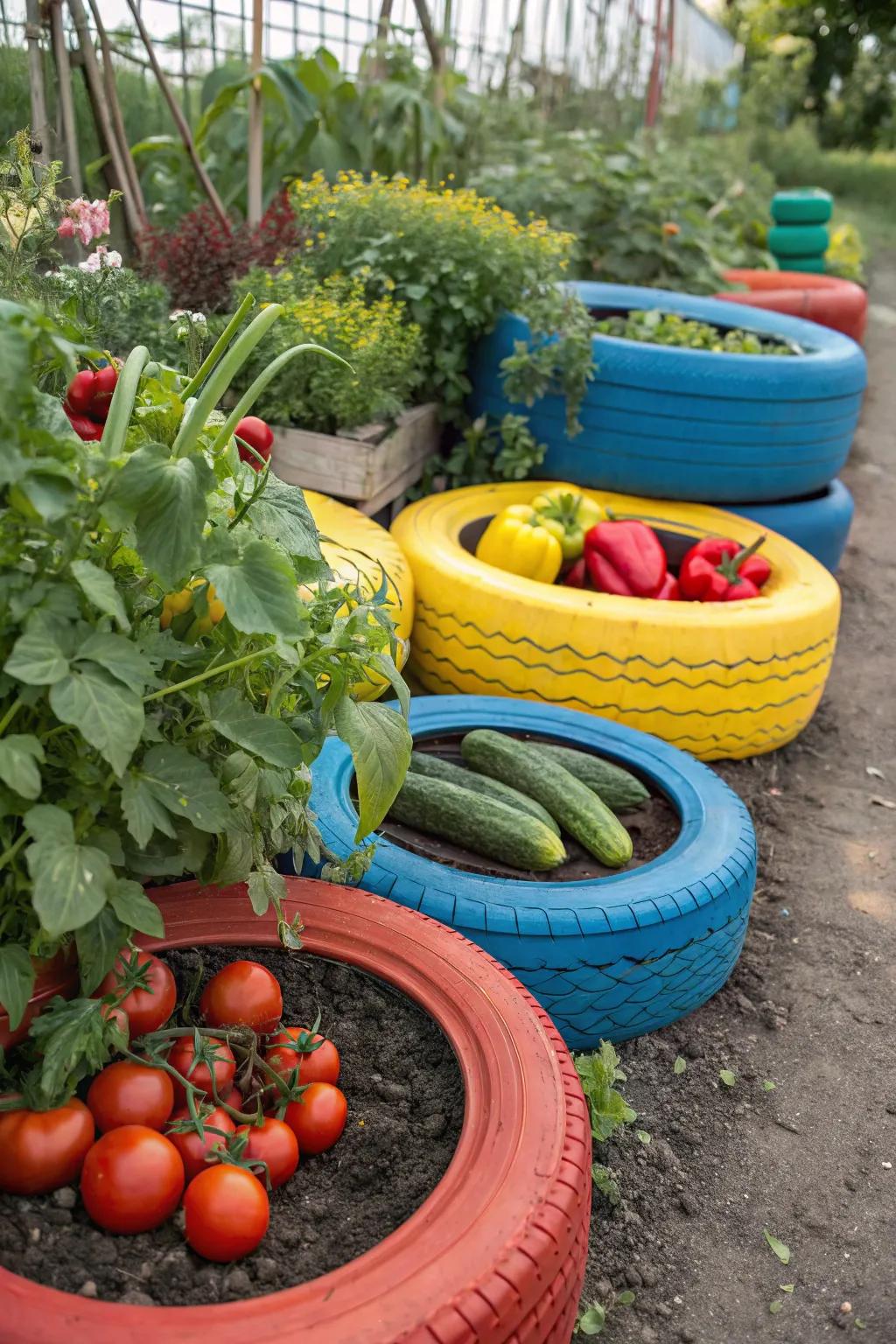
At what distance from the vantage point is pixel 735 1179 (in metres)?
1.96

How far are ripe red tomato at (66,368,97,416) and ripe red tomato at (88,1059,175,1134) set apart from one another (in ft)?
3.31

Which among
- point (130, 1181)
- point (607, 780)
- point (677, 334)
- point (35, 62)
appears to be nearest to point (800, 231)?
point (677, 334)

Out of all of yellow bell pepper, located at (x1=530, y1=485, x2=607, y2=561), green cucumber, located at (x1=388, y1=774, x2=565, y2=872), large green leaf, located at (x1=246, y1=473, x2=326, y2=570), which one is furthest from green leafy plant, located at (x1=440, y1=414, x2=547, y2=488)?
large green leaf, located at (x1=246, y1=473, x2=326, y2=570)

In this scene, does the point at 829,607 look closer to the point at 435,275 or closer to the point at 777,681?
the point at 777,681

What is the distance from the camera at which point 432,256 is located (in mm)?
3721

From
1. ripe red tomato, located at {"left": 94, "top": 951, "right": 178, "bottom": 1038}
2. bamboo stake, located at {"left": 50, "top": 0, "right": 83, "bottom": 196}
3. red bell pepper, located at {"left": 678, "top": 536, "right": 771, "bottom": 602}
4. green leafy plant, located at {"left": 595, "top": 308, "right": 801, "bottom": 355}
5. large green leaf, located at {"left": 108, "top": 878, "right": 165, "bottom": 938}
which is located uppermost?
bamboo stake, located at {"left": 50, "top": 0, "right": 83, "bottom": 196}

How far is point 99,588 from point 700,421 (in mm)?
2858

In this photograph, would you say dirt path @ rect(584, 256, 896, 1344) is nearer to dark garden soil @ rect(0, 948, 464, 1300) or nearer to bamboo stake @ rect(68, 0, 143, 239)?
dark garden soil @ rect(0, 948, 464, 1300)

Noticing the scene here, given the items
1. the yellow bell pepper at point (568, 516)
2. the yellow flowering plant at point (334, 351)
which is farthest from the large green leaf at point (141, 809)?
the yellow bell pepper at point (568, 516)

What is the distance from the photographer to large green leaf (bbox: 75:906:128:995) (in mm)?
1300

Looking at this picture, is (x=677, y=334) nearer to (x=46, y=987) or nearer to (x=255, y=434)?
(x=255, y=434)

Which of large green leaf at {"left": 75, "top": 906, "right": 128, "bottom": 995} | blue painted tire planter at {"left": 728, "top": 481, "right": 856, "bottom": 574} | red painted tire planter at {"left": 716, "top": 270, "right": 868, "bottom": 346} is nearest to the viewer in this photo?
large green leaf at {"left": 75, "top": 906, "right": 128, "bottom": 995}

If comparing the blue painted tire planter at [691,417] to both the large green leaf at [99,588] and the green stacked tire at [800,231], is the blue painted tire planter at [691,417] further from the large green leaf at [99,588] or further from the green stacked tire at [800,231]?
the green stacked tire at [800,231]

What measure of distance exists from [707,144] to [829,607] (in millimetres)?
9175
